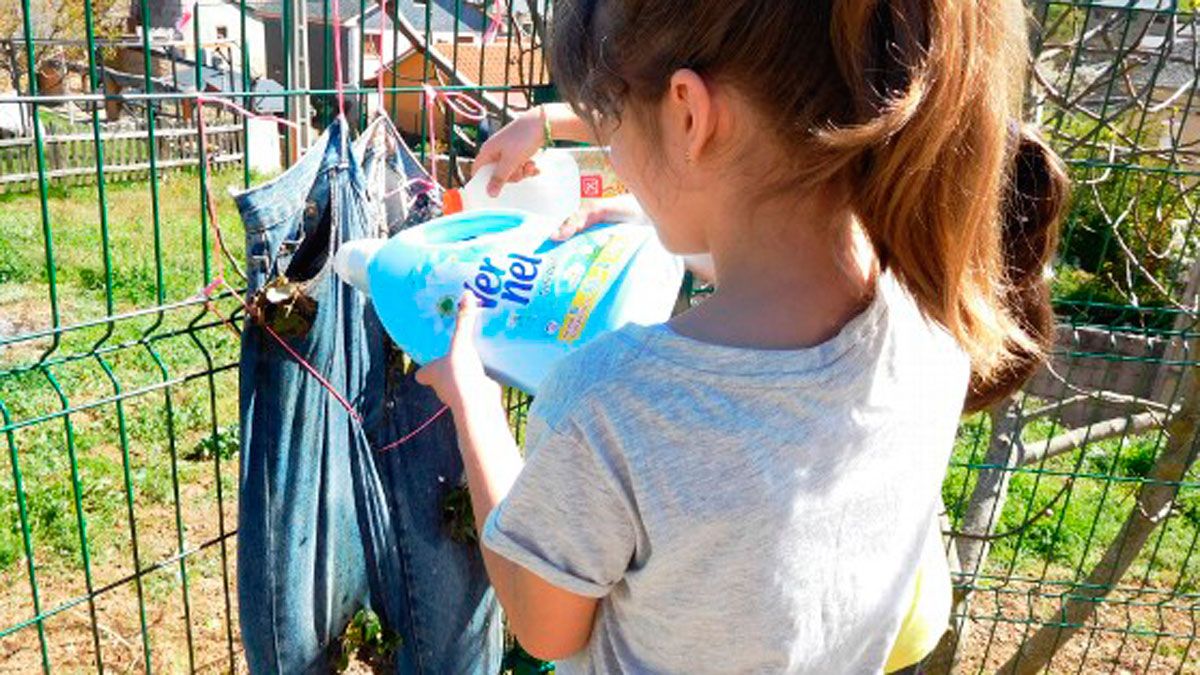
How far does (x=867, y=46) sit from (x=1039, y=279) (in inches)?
25.0

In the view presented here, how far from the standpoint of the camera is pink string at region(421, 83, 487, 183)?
76.8 inches

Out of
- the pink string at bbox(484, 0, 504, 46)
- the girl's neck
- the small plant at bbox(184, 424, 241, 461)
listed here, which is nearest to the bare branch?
the pink string at bbox(484, 0, 504, 46)

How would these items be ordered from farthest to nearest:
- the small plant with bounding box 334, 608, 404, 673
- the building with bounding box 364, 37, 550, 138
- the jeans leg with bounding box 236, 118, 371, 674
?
1. the building with bounding box 364, 37, 550, 138
2. the small plant with bounding box 334, 608, 404, 673
3. the jeans leg with bounding box 236, 118, 371, 674

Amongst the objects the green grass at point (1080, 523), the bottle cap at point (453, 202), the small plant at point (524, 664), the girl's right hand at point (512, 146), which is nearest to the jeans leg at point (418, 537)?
the bottle cap at point (453, 202)

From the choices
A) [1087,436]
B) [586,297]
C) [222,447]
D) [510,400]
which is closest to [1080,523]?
[1087,436]

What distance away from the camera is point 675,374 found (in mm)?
975

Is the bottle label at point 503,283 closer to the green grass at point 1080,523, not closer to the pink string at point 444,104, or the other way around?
the pink string at point 444,104

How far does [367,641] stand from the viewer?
2.10 metres

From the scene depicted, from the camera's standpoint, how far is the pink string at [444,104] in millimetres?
1952

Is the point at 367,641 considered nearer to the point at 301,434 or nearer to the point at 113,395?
the point at 301,434

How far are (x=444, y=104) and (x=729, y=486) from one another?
1.30 m

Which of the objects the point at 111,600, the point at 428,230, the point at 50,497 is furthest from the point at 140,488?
the point at 428,230

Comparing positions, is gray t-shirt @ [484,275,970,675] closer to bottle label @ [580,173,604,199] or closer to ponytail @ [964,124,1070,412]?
ponytail @ [964,124,1070,412]

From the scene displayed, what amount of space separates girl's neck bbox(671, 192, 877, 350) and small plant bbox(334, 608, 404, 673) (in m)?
1.32
